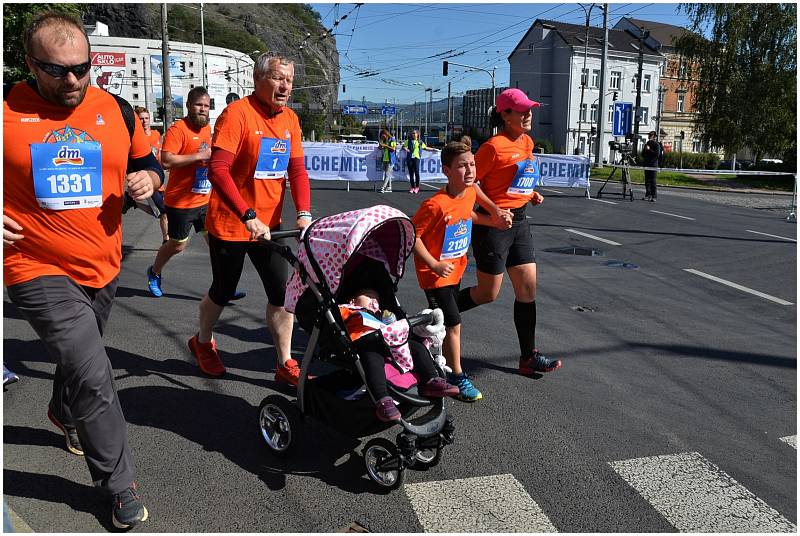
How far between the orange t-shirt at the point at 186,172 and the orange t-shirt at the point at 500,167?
10.3 feet

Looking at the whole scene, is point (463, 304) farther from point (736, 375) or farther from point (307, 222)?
point (736, 375)

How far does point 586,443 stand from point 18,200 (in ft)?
10.3

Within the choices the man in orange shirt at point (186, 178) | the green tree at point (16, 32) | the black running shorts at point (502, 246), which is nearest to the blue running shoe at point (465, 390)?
the black running shorts at point (502, 246)

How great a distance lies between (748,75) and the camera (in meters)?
37.1

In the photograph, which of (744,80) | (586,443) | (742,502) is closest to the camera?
(742,502)

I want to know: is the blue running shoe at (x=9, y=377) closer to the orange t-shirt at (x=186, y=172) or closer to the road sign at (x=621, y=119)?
the orange t-shirt at (x=186, y=172)

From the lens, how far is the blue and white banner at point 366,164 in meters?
22.8

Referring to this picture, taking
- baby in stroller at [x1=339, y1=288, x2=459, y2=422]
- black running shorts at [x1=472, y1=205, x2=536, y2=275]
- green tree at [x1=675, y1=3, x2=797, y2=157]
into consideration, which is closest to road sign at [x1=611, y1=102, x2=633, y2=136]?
green tree at [x1=675, y1=3, x2=797, y2=157]

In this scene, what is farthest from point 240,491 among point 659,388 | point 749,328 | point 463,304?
point 749,328

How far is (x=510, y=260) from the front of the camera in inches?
199

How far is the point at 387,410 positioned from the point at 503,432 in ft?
3.61

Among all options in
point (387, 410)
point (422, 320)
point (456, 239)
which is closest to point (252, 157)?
point (456, 239)

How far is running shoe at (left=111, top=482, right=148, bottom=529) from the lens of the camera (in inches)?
119

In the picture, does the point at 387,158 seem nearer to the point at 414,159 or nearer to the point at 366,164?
the point at 414,159
